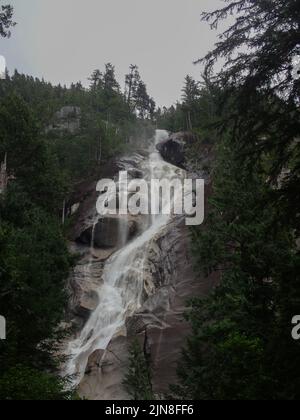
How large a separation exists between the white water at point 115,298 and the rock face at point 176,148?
18.7 m

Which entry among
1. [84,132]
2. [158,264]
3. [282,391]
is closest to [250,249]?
[282,391]

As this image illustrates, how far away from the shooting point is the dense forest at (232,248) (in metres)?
10.7

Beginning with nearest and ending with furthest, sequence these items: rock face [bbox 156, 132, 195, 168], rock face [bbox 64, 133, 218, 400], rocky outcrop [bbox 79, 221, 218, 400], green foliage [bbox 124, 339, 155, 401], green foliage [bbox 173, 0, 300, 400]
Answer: green foliage [bbox 173, 0, 300, 400] < green foliage [bbox 124, 339, 155, 401] < rocky outcrop [bbox 79, 221, 218, 400] < rock face [bbox 64, 133, 218, 400] < rock face [bbox 156, 132, 195, 168]

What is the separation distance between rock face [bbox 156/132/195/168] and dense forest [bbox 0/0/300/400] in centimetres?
2344

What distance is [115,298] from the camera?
1296 inches

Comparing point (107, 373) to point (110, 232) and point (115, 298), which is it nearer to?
point (115, 298)

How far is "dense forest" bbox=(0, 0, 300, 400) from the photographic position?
10703mm

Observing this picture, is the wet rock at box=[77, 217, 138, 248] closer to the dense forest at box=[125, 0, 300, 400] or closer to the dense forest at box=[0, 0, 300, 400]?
the dense forest at box=[0, 0, 300, 400]

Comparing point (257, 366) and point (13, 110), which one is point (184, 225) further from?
point (257, 366)

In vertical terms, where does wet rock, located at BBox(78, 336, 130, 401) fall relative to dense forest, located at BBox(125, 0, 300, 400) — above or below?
below

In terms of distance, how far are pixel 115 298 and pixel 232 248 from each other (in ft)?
40.7

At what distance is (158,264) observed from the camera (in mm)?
33531

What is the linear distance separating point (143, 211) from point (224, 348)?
3103cm

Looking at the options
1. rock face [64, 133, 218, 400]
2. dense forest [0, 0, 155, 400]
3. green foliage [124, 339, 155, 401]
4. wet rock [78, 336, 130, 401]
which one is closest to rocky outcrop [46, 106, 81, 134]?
dense forest [0, 0, 155, 400]
